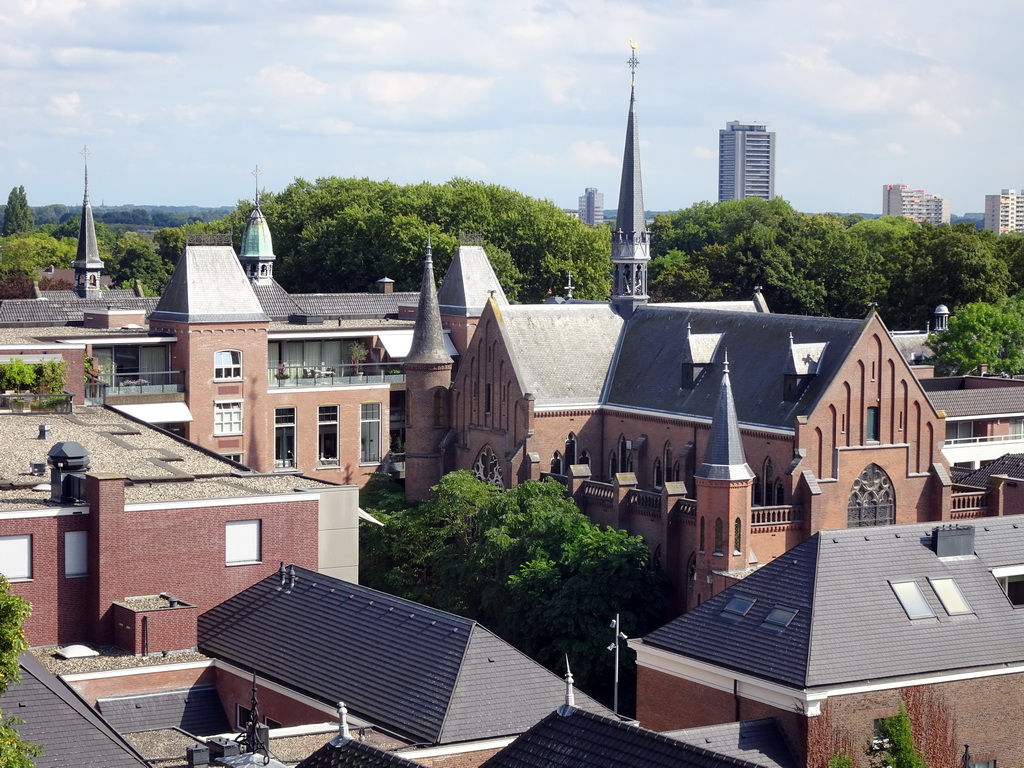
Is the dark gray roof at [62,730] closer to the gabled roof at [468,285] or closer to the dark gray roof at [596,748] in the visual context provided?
the dark gray roof at [596,748]

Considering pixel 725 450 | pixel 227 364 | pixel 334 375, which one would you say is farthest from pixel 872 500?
pixel 227 364

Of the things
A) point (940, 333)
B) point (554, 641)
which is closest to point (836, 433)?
point (554, 641)

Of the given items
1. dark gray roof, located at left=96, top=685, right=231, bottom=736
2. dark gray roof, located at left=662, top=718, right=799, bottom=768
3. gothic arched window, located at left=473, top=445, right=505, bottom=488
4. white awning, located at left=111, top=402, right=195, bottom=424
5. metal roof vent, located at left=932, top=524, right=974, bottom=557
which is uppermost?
white awning, located at left=111, top=402, right=195, bottom=424

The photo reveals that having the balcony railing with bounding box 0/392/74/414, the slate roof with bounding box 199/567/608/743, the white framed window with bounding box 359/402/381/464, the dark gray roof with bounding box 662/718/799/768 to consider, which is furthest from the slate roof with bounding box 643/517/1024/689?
the white framed window with bounding box 359/402/381/464

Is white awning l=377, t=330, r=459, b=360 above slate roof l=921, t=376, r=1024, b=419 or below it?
above

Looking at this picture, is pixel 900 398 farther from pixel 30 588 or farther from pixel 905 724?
pixel 30 588

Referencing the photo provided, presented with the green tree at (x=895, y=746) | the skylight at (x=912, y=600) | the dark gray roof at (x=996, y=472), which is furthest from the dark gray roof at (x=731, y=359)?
the green tree at (x=895, y=746)

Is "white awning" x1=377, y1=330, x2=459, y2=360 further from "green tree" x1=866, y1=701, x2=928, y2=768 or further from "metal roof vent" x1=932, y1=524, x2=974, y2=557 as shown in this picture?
"green tree" x1=866, y1=701, x2=928, y2=768
